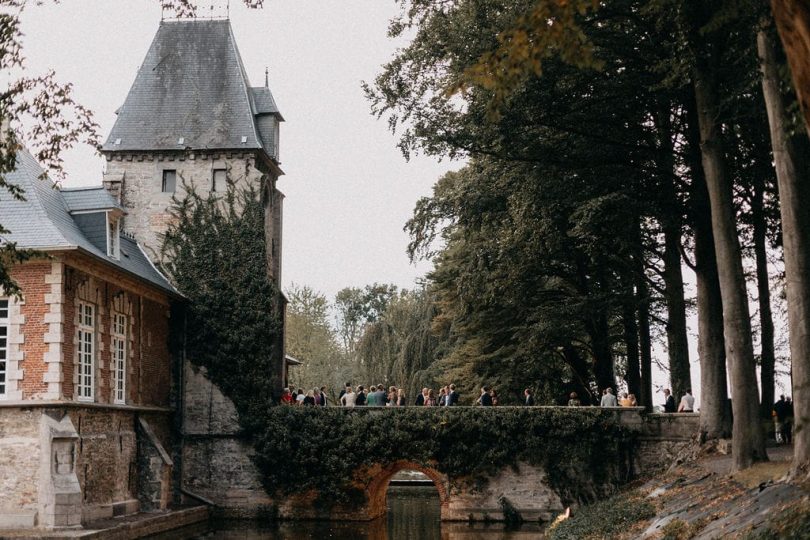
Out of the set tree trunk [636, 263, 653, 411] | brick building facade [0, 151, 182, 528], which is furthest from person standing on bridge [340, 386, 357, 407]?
tree trunk [636, 263, 653, 411]

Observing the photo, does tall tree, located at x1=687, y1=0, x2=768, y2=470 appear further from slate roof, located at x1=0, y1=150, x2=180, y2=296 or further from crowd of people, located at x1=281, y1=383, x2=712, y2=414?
slate roof, located at x1=0, y1=150, x2=180, y2=296

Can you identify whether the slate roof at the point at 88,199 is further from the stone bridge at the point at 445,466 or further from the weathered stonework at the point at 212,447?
the stone bridge at the point at 445,466

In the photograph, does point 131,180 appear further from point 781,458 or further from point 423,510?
point 781,458

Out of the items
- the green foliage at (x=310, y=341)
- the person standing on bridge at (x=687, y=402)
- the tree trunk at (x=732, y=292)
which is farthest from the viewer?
the green foliage at (x=310, y=341)

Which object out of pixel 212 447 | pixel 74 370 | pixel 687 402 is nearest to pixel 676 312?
pixel 687 402

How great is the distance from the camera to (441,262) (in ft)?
122

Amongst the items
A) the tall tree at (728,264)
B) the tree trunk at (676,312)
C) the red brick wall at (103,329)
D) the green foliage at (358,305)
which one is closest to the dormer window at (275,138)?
the red brick wall at (103,329)

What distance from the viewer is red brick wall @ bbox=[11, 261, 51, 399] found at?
20516 millimetres

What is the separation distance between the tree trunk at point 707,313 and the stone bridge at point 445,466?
4.73 m

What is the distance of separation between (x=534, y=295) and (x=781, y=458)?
15.1 m

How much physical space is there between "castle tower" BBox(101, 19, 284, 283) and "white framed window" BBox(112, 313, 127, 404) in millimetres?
4828

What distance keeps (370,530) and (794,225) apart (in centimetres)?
1492

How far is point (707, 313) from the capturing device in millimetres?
21109

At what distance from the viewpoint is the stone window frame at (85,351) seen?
854 inches
